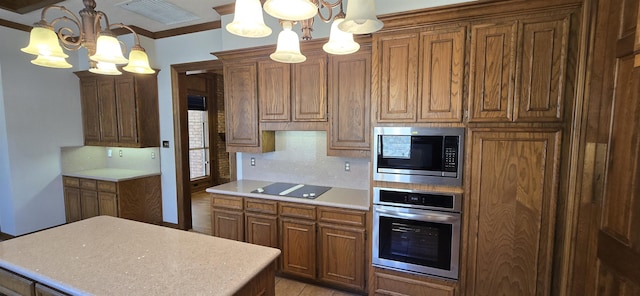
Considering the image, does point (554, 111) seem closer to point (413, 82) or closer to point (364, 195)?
point (413, 82)

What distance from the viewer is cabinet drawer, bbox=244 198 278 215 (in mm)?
2701

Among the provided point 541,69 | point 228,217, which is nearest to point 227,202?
point 228,217

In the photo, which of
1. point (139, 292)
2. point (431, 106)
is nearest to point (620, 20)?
point (431, 106)

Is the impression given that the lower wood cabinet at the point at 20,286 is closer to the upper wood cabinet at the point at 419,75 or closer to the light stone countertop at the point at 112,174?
the upper wood cabinet at the point at 419,75

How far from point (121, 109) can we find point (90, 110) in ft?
2.34

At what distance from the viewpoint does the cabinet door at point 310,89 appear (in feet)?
8.75

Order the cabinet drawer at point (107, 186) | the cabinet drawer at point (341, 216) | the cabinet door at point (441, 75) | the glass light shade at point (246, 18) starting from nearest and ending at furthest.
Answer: the glass light shade at point (246, 18) → the cabinet door at point (441, 75) → the cabinet drawer at point (341, 216) → the cabinet drawer at point (107, 186)

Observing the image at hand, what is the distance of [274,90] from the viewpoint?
2.87m

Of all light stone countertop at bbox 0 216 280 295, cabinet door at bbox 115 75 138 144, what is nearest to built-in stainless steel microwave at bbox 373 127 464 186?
light stone countertop at bbox 0 216 280 295

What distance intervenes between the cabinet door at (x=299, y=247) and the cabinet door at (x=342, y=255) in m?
0.09

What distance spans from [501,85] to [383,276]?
1688 mm

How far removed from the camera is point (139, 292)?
3.59 feet

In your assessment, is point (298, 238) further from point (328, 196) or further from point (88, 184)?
point (88, 184)

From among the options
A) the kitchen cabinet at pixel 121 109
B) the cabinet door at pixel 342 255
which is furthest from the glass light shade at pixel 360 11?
the kitchen cabinet at pixel 121 109
